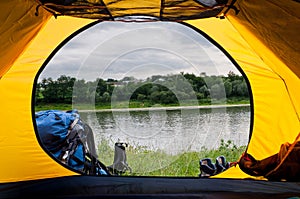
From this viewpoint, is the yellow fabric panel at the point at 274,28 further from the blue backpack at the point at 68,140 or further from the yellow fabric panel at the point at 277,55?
Result: the blue backpack at the point at 68,140

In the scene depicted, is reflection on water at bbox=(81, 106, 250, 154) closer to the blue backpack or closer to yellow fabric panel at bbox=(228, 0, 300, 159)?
the blue backpack

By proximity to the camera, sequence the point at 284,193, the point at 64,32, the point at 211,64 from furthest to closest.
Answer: the point at 211,64 < the point at 64,32 < the point at 284,193

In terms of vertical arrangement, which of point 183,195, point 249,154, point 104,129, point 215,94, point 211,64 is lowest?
point 183,195

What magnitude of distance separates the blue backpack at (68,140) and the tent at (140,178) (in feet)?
0.27

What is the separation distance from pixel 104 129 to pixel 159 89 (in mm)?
599

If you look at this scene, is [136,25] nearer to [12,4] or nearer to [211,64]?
[211,64]

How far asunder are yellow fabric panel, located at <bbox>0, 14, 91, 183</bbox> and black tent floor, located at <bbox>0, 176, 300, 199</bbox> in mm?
77

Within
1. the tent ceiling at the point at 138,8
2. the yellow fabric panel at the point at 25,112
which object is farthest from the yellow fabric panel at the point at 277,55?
the yellow fabric panel at the point at 25,112

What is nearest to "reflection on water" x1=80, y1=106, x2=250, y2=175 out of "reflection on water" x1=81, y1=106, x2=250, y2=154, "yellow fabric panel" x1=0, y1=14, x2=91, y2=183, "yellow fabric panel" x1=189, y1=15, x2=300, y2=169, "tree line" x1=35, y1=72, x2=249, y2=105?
"reflection on water" x1=81, y1=106, x2=250, y2=154

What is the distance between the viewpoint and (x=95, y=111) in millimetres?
3271

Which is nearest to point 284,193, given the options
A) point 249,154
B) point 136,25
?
point 249,154

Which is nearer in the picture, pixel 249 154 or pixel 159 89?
pixel 249 154

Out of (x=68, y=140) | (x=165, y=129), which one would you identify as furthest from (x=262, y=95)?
(x=68, y=140)

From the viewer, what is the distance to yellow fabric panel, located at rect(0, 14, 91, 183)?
2219 mm
